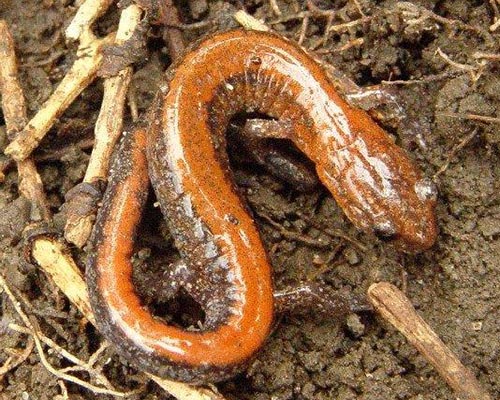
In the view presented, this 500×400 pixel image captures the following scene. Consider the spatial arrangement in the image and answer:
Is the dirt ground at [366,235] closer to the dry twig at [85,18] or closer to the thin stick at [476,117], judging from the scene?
the thin stick at [476,117]

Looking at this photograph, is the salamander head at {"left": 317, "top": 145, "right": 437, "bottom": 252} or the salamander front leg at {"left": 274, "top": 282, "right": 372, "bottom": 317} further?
the salamander front leg at {"left": 274, "top": 282, "right": 372, "bottom": 317}

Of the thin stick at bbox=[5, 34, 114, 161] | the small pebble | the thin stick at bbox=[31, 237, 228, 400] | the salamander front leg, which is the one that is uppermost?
the thin stick at bbox=[5, 34, 114, 161]

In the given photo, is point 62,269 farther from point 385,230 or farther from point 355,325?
point 385,230

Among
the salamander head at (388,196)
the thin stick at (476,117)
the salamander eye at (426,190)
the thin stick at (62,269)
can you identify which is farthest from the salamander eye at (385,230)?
the thin stick at (62,269)

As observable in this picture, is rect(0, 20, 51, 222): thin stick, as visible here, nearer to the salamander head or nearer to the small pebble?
the salamander head

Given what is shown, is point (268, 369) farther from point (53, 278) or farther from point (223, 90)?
point (223, 90)

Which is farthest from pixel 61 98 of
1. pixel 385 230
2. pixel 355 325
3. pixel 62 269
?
pixel 355 325

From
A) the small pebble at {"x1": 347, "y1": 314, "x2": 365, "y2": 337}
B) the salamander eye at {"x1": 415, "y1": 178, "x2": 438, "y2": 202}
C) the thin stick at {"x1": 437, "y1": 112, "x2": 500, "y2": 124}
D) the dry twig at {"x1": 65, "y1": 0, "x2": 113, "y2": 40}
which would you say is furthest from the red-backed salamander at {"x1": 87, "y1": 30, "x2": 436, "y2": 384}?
the dry twig at {"x1": 65, "y1": 0, "x2": 113, "y2": 40}
